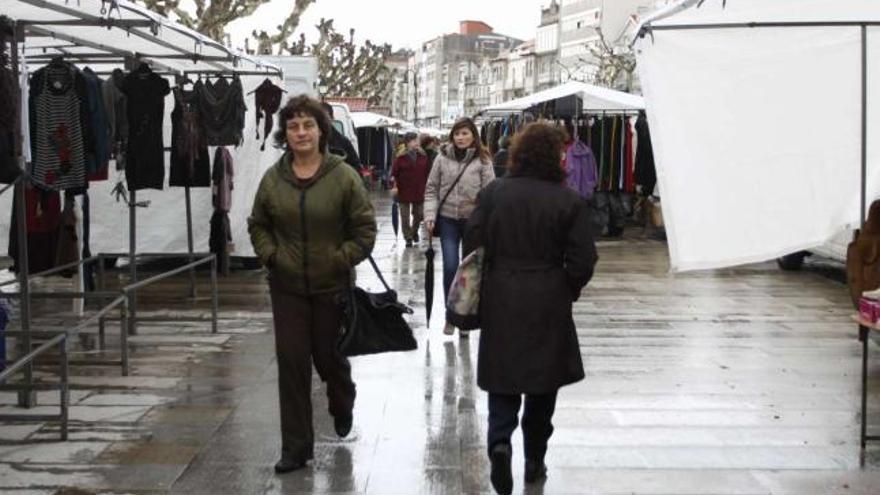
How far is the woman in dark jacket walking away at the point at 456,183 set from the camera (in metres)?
9.34

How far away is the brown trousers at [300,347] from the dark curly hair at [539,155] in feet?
3.72

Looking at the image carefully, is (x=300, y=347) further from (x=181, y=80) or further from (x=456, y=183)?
(x=181, y=80)

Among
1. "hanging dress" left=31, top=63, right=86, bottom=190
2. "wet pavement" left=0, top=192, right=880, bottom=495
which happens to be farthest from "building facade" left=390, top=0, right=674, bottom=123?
"hanging dress" left=31, top=63, right=86, bottom=190

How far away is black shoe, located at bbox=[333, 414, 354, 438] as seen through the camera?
6.30 metres

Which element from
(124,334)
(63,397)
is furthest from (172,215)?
(63,397)

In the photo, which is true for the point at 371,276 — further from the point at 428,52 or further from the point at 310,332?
the point at 428,52

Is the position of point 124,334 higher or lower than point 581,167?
lower

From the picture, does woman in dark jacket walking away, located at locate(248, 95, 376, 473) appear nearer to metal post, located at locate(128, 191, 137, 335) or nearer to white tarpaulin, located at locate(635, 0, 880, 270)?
white tarpaulin, located at locate(635, 0, 880, 270)

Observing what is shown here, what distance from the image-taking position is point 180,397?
24.6 feet

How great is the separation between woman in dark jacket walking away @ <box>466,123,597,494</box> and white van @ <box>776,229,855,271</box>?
306 inches

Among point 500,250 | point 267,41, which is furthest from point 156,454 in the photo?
point 267,41

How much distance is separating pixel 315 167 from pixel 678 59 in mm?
1971

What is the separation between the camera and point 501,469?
17.6 ft

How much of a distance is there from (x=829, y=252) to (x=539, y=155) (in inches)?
385
